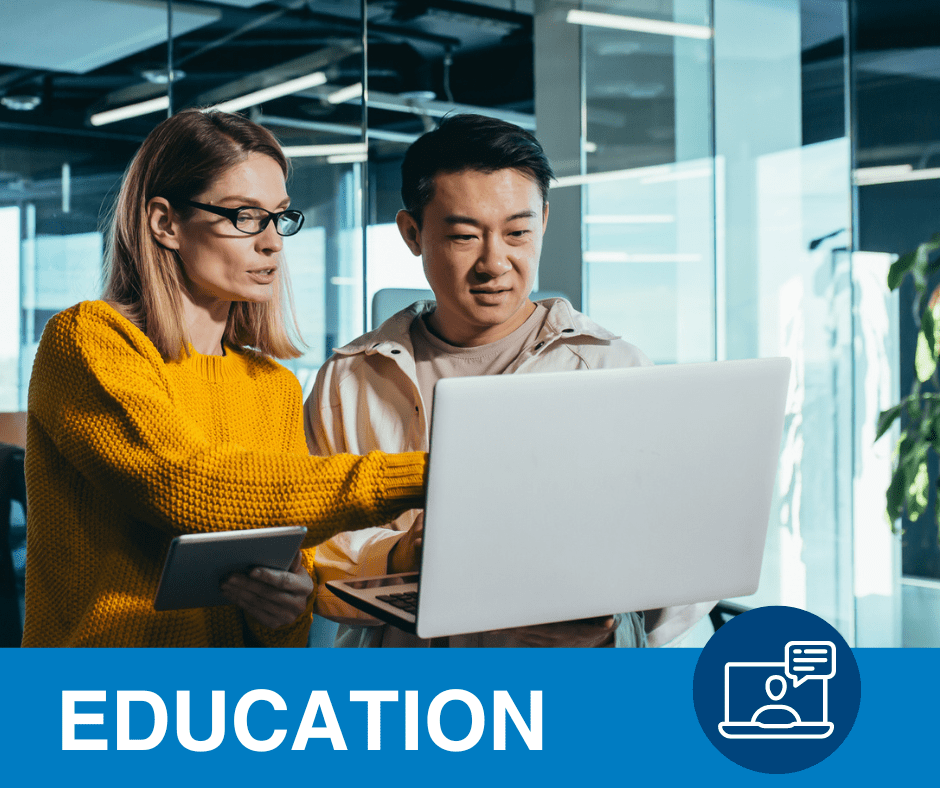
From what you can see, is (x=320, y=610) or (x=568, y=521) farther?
(x=320, y=610)

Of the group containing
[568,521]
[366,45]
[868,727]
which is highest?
[366,45]

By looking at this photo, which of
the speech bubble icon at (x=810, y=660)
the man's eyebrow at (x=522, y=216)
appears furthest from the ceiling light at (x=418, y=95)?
the speech bubble icon at (x=810, y=660)

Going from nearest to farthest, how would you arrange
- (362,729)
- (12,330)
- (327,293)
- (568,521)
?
(568,521) → (362,729) → (12,330) → (327,293)

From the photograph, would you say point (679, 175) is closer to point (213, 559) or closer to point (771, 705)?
point (771, 705)

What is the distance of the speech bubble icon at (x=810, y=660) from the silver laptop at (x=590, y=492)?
0.11m

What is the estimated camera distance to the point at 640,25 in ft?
12.9

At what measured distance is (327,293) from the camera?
12.2 ft

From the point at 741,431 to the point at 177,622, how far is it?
2.52 feet

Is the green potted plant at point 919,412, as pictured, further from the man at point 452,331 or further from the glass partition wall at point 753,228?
the man at point 452,331

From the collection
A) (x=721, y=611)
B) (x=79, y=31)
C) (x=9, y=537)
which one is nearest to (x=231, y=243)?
(x=721, y=611)

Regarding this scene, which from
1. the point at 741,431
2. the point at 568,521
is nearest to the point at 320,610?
the point at 568,521

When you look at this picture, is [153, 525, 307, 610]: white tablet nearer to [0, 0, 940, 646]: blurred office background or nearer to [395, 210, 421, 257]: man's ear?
[395, 210, 421, 257]: man's ear

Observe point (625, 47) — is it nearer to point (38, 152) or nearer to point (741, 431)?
point (38, 152)

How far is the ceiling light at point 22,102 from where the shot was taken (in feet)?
10.7
